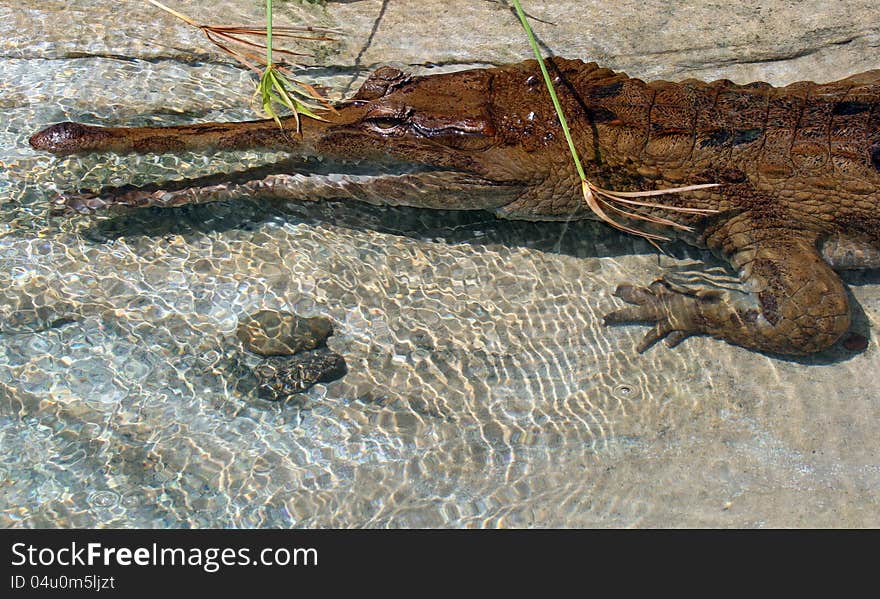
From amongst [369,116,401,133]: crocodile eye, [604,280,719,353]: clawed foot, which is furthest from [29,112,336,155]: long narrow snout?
[604,280,719,353]: clawed foot

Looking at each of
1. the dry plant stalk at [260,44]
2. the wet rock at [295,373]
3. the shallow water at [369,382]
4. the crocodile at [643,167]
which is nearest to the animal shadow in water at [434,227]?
the shallow water at [369,382]

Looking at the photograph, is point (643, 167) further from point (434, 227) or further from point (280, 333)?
point (280, 333)

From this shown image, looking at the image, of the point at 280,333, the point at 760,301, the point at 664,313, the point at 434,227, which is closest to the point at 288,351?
the point at 280,333

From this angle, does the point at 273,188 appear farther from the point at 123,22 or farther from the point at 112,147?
the point at 123,22

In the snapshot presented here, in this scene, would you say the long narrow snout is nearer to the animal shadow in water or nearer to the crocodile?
the crocodile

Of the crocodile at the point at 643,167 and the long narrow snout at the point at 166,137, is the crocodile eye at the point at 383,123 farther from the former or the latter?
the long narrow snout at the point at 166,137

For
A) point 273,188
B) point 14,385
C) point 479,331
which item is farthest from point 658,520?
point 14,385
